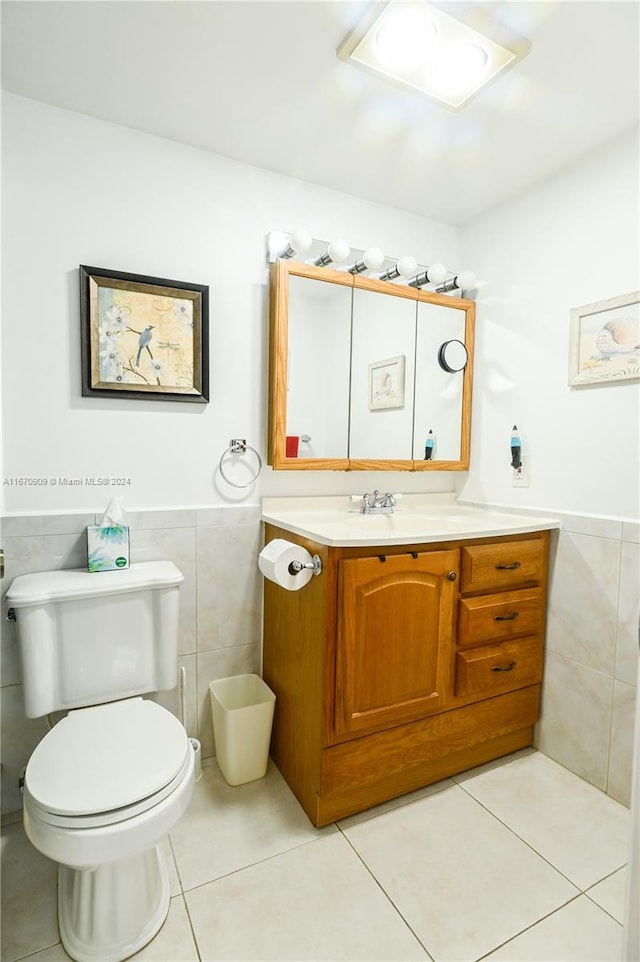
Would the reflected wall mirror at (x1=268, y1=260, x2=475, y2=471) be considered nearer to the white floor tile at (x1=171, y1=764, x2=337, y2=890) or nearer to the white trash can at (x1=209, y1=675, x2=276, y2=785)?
the white trash can at (x1=209, y1=675, x2=276, y2=785)

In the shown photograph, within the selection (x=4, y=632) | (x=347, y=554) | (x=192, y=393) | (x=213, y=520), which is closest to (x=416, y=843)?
(x=347, y=554)

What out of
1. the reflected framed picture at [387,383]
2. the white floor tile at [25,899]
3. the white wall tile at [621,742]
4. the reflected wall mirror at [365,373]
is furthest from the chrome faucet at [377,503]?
the white floor tile at [25,899]

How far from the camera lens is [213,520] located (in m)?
1.82

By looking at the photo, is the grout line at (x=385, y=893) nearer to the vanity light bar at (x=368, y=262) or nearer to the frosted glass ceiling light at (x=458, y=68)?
the vanity light bar at (x=368, y=262)

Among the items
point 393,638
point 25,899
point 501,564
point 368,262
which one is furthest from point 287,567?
point 368,262

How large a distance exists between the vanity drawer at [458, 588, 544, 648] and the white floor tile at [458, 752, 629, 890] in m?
0.53

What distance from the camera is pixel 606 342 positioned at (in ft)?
5.53

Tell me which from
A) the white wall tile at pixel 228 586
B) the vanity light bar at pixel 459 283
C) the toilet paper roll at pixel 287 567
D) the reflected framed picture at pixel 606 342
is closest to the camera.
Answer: the toilet paper roll at pixel 287 567

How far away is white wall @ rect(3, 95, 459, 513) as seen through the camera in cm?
152

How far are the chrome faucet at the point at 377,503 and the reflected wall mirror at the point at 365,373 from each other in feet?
0.43

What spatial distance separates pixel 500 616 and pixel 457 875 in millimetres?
804

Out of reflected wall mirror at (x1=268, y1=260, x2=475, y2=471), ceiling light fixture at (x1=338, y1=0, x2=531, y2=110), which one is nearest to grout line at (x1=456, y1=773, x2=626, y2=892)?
reflected wall mirror at (x1=268, y1=260, x2=475, y2=471)

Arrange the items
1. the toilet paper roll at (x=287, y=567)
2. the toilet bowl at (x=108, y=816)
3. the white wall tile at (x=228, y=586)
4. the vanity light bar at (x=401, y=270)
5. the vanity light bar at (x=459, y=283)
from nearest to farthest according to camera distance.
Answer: the toilet bowl at (x=108, y=816) → the toilet paper roll at (x=287, y=567) → the white wall tile at (x=228, y=586) → the vanity light bar at (x=401, y=270) → the vanity light bar at (x=459, y=283)

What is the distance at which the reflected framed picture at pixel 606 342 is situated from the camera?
1.61 meters
